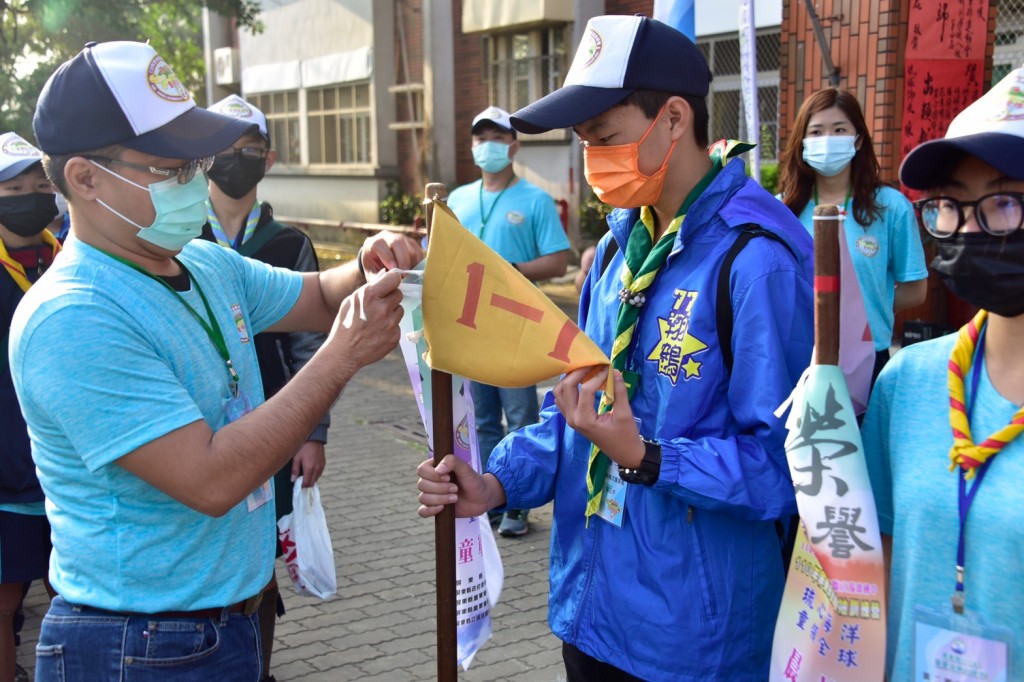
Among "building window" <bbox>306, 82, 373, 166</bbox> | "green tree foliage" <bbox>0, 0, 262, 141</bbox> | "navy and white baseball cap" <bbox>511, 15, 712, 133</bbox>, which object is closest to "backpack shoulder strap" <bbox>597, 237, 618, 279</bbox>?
"navy and white baseball cap" <bbox>511, 15, 712, 133</bbox>

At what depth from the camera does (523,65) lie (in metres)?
17.0

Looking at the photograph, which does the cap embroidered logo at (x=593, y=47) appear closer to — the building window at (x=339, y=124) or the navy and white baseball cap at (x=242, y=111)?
the navy and white baseball cap at (x=242, y=111)

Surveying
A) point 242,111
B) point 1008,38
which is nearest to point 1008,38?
point 1008,38

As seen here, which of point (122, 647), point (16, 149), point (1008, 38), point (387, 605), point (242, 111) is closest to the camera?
point (122, 647)

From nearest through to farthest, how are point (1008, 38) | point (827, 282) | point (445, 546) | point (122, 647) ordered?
point (827, 282) < point (122, 647) < point (445, 546) < point (1008, 38)

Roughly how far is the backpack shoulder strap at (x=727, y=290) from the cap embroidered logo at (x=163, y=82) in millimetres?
1326

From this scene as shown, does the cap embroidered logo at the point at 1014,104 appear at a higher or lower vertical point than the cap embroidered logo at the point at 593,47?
lower

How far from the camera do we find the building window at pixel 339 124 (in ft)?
70.3

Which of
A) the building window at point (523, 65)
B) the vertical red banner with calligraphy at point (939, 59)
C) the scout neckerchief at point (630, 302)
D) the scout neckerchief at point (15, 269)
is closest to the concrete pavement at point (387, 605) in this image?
the scout neckerchief at point (15, 269)

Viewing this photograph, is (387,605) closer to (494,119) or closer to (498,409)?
(498,409)

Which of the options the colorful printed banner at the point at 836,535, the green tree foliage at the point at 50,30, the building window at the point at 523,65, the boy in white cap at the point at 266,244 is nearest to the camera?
the colorful printed banner at the point at 836,535

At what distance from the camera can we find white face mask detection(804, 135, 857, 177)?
15.5 feet

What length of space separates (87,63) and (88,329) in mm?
624

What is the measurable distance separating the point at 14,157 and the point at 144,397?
2.99 meters
